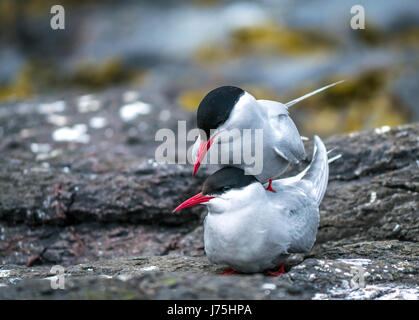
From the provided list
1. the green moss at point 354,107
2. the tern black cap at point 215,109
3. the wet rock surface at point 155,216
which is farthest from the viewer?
the green moss at point 354,107

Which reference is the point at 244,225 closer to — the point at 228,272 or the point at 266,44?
the point at 228,272

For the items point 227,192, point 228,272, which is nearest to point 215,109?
point 227,192

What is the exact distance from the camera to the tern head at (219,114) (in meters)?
3.98

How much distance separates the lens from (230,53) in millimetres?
13016

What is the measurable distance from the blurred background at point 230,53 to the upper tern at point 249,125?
17.8ft

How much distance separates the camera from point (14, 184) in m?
5.57

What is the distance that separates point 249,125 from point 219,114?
0.95 feet

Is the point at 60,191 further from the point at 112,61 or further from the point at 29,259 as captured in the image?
the point at 112,61

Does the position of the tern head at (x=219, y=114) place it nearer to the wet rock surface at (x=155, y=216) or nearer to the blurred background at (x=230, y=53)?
the wet rock surface at (x=155, y=216)

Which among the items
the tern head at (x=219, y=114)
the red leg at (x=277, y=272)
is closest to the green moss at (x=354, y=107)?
the tern head at (x=219, y=114)

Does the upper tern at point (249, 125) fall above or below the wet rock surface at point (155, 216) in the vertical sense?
above

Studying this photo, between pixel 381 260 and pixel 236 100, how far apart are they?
148 cm
